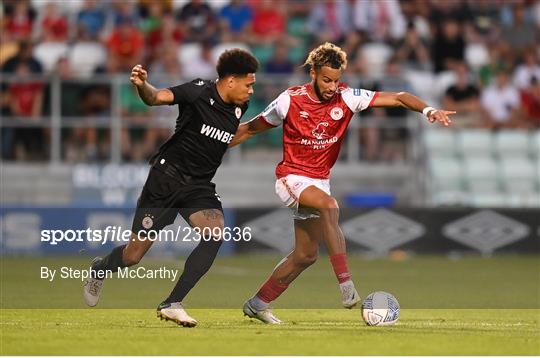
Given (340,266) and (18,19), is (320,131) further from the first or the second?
(18,19)

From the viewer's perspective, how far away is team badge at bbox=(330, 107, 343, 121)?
12180 mm

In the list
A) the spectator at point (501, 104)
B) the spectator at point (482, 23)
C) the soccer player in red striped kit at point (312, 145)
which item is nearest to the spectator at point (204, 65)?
the spectator at point (501, 104)

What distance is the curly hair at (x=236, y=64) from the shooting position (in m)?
11.9

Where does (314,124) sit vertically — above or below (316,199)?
above

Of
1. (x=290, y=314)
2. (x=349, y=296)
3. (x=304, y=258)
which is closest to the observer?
(x=349, y=296)

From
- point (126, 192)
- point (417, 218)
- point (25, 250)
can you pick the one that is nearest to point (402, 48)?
point (417, 218)

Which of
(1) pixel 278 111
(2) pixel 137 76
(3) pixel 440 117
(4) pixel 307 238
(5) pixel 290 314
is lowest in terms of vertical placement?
(5) pixel 290 314

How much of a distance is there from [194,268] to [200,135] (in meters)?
1.18

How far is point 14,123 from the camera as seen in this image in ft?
73.5

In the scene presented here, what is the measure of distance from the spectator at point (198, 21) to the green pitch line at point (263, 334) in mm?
11089

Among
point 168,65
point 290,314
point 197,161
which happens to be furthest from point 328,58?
point 168,65

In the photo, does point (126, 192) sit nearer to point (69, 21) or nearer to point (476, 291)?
point (69, 21)

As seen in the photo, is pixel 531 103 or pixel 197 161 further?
pixel 531 103

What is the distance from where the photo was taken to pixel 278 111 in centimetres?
1229
